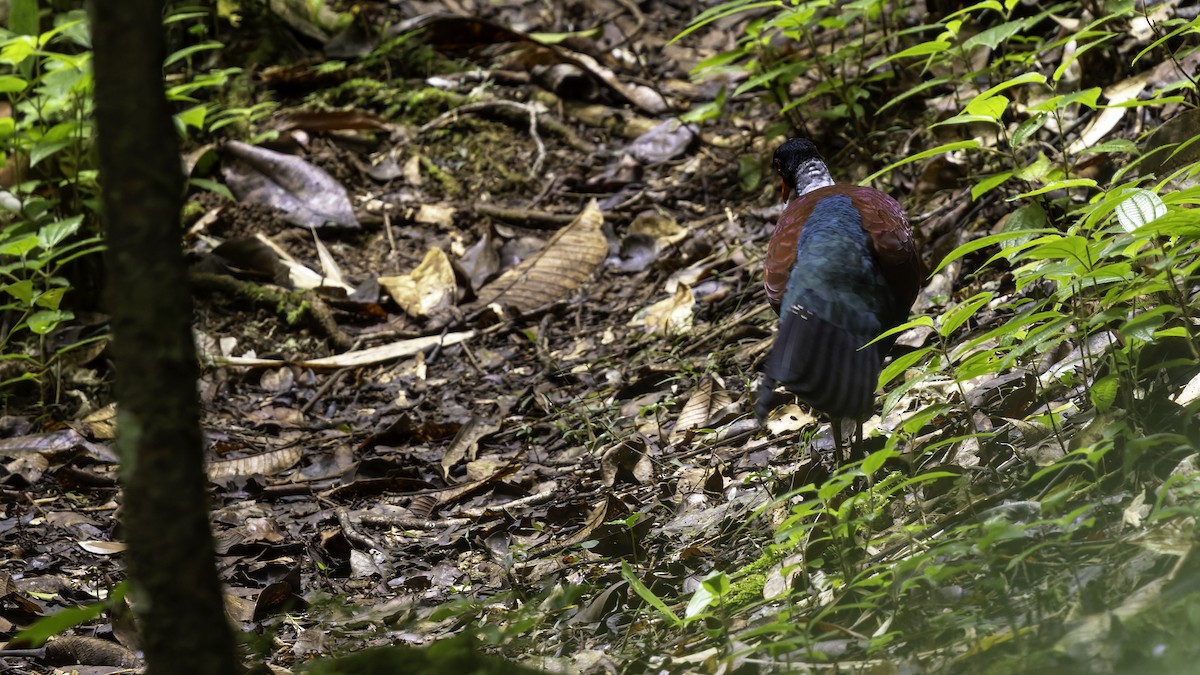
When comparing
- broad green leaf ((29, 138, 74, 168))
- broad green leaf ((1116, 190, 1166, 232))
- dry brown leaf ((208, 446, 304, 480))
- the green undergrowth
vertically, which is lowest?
the green undergrowth

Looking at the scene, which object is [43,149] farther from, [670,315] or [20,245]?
[670,315]

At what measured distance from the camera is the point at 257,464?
479cm

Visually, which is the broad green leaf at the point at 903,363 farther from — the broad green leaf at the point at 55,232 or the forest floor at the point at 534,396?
the broad green leaf at the point at 55,232

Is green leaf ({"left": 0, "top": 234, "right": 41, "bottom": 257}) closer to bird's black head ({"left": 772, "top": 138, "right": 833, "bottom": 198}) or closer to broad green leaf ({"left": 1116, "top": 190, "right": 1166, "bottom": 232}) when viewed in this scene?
bird's black head ({"left": 772, "top": 138, "right": 833, "bottom": 198})

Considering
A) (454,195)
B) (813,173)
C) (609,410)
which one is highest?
(454,195)

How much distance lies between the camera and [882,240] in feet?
12.3

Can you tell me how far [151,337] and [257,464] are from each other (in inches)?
137

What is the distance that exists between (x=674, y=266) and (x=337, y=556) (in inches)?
116

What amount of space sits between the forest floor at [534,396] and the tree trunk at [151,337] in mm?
580

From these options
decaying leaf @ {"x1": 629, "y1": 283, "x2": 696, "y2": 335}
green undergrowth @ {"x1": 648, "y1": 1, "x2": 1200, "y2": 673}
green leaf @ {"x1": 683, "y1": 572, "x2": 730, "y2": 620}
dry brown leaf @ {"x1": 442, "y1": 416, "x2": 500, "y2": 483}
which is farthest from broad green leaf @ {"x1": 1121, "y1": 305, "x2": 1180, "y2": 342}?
decaying leaf @ {"x1": 629, "y1": 283, "x2": 696, "y2": 335}

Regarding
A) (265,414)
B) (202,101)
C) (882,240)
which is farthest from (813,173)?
(202,101)

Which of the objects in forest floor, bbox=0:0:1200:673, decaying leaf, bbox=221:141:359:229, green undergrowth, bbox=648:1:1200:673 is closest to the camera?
green undergrowth, bbox=648:1:1200:673

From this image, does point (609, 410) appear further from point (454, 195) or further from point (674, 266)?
point (454, 195)

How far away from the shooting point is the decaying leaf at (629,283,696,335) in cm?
545
